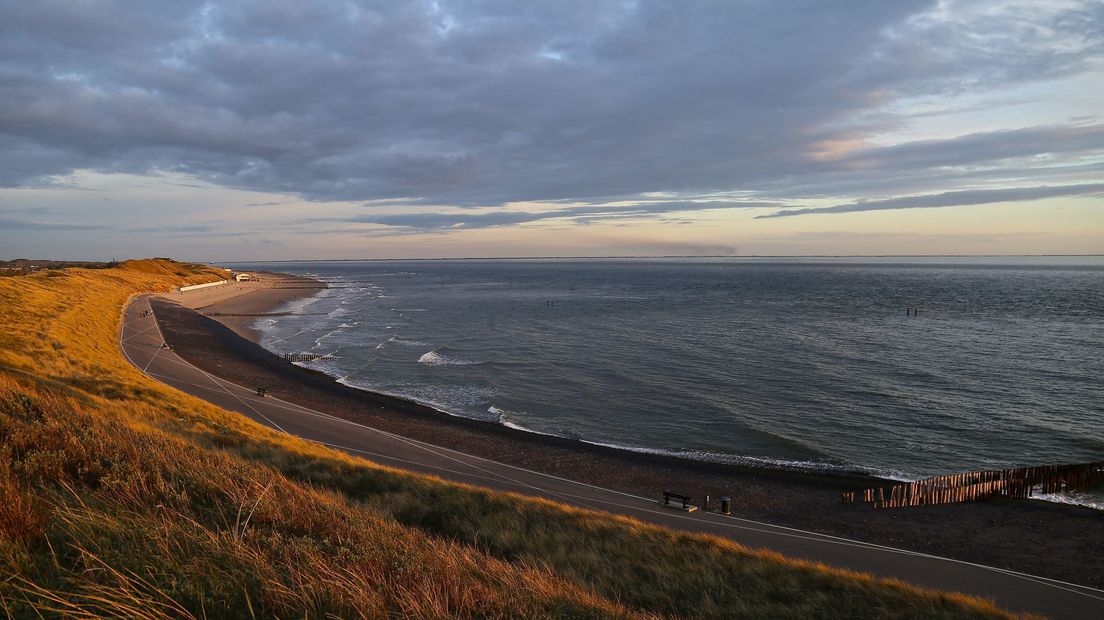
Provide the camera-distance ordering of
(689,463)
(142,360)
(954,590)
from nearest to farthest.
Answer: (954,590) < (689,463) < (142,360)

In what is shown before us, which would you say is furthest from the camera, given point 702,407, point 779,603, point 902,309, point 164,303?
point 902,309

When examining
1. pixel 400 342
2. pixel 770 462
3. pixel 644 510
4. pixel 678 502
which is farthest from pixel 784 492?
pixel 400 342

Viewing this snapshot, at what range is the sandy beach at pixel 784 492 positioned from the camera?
16594 mm

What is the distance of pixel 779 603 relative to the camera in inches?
366

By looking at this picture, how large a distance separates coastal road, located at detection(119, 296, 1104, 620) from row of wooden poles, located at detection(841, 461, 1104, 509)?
434 centimetres

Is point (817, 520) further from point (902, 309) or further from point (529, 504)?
point (902, 309)

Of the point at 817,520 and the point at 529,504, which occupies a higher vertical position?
the point at 529,504

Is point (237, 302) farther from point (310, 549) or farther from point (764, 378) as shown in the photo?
point (310, 549)

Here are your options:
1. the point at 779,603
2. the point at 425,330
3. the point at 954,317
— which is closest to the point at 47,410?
the point at 779,603

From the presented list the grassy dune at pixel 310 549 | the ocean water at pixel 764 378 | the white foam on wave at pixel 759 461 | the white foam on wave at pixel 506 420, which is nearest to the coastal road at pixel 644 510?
the grassy dune at pixel 310 549

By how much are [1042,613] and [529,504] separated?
10.9m

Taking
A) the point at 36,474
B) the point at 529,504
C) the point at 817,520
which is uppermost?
the point at 36,474

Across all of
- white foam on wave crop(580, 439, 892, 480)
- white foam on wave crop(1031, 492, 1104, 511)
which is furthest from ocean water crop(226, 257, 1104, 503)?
white foam on wave crop(1031, 492, 1104, 511)

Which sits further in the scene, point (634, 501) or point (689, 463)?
point (689, 463)
